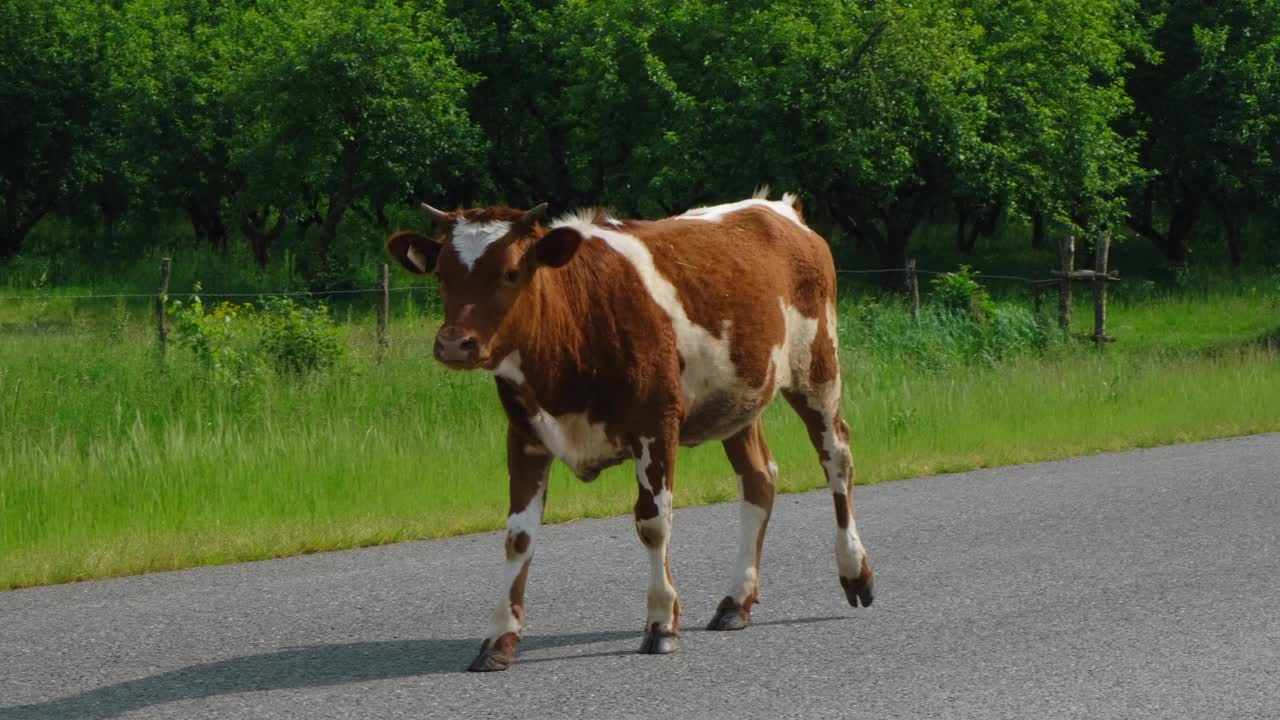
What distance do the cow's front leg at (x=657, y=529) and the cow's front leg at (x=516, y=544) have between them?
39 centimetres

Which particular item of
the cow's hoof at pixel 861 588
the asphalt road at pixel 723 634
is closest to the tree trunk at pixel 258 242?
the asphalt road at pixel 723 634

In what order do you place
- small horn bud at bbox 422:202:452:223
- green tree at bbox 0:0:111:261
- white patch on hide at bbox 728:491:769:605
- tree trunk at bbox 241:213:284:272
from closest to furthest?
1. small horn bud at bbox 422:202:452:223
2. white patch on hide at bbox 728:491:769:605
3. tree trunk at bbox 241:213:284:272
4. green tree at bbox 0:0:111:261

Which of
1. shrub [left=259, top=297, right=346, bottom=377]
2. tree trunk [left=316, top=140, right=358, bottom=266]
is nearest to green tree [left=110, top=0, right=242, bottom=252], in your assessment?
tree trunk [left=316, top=140, right=358, bottom=266]

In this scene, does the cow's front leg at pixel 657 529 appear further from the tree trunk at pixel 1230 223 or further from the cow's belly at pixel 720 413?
the tree trunk at pixel 1230 223

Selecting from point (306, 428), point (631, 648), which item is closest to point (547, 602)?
point (631, 648)

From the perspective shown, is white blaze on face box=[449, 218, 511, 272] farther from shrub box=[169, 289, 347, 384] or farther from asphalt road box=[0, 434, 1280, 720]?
shrub box=[169, 289, 347, 384]

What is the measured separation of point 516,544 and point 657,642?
0.69 metres

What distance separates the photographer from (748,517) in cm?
720

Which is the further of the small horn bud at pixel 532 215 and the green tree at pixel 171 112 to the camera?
the green tree at pixel 171 112

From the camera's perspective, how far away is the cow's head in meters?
5.86

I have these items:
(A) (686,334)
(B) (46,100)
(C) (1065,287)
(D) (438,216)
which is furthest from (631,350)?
(B) (46,100)

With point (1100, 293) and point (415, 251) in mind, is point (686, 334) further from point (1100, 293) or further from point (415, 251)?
point (1100, 293)

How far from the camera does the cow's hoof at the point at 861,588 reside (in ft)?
23.6

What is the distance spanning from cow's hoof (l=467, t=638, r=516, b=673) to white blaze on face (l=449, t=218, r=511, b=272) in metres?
1.43
